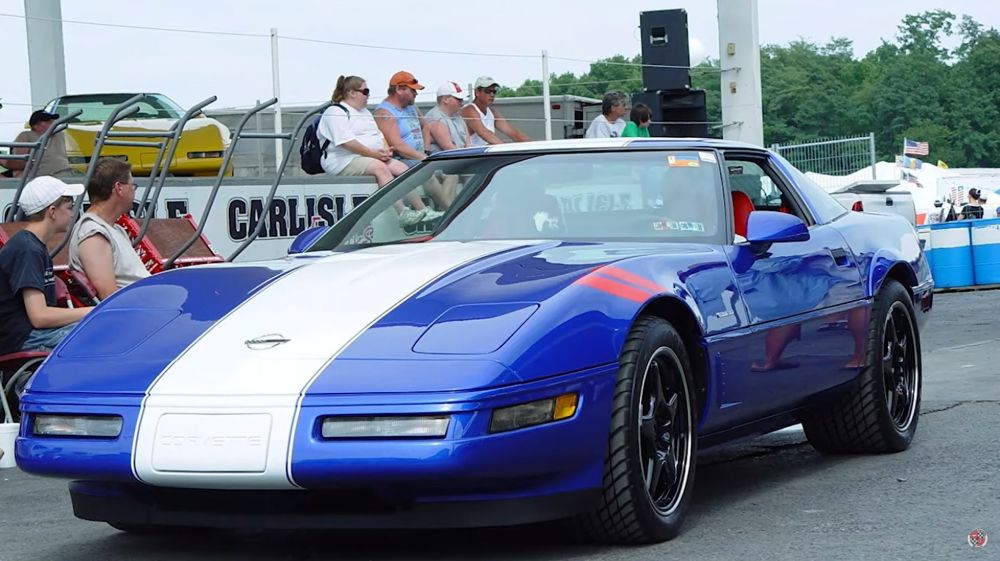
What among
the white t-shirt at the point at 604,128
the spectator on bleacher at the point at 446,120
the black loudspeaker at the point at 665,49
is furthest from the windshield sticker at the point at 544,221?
the black loudspeaker at the point at 665,49

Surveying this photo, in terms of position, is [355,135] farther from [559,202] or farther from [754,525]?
[754,525]

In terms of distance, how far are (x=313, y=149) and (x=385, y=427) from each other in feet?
27.3

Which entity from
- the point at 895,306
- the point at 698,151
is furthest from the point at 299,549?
the point at 895,306

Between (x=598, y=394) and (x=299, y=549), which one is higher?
(x=598, y=394)

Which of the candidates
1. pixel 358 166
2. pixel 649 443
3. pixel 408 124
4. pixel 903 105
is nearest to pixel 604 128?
pixel 408 124

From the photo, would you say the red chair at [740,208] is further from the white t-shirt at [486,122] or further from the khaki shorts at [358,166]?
the white t-shirt at [486,122]

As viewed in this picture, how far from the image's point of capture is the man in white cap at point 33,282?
741cm

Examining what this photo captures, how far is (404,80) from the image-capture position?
1305cm

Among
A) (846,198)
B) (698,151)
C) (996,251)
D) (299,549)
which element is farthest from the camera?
(846,198)

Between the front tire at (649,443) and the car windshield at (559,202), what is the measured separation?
2.57ft

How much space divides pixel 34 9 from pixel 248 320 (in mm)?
11984

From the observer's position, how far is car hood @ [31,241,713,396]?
4.48m

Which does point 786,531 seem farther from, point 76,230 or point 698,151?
point 76,230

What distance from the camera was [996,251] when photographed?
74.4 ft
